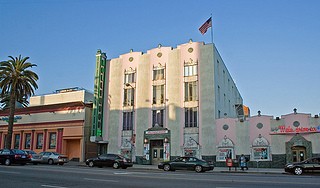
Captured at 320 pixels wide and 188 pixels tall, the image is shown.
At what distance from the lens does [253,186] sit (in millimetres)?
12000

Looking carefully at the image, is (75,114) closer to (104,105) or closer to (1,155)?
(104,105)

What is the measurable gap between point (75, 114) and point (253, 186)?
107 feet

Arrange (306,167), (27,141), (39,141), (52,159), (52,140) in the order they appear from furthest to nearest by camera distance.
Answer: (27,141) < (39,141) < (52,140) < (52,159) < (306,167)

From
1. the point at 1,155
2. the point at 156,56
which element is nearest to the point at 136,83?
the point at 156,56

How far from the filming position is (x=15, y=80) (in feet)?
129

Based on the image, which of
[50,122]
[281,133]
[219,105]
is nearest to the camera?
[281,133]

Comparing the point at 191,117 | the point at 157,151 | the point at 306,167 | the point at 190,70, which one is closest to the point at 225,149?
the point at 191,117

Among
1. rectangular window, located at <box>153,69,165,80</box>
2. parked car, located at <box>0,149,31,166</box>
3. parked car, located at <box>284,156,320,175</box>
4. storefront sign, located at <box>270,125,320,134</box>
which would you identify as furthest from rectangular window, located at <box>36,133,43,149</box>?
parked car, located at <box>284,156,320,175</box>

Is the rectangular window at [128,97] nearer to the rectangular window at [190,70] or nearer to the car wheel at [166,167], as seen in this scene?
the rectangular window at [190,70]

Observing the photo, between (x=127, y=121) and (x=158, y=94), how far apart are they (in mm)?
5370

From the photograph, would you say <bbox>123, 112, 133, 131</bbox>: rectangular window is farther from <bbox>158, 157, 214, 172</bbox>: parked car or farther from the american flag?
the american flag

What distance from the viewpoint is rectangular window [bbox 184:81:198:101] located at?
35938 millimetres

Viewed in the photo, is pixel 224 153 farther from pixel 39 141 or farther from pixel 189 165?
pixel 39 141

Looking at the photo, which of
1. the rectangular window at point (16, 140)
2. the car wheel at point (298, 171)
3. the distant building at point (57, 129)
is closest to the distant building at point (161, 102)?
the distant building at point (57, 129)
